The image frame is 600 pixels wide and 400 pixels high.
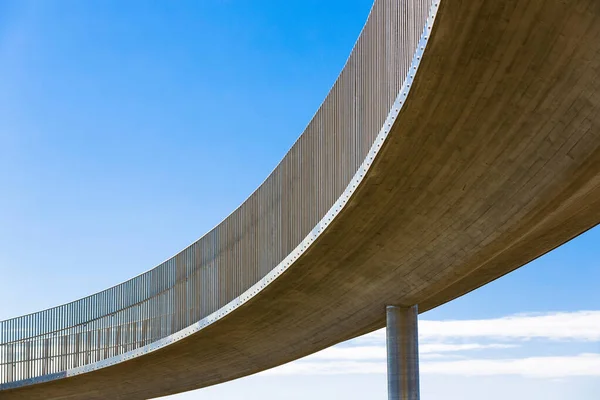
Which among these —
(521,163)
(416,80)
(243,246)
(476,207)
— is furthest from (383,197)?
(243,246)

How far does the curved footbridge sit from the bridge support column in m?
0.03

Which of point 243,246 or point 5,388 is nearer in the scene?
point 243,246

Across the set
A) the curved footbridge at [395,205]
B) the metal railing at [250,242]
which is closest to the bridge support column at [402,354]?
the curved footbridge at [395,205]

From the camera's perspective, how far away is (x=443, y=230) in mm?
15305

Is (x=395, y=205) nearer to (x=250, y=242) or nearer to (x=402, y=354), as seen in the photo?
(x=250, y=242)

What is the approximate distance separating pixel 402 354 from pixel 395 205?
7.22 m

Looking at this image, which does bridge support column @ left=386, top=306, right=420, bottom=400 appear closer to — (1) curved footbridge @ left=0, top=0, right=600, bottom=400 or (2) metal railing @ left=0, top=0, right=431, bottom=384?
(1) curved footbridge @ left=0, top=0, right=600, bottom=400

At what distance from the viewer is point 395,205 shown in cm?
1434

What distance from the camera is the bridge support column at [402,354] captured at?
20531 millimetres

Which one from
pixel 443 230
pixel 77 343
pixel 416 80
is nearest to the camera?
pixel 416 80

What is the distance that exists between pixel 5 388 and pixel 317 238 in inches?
774

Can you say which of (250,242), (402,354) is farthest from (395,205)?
(402,354)

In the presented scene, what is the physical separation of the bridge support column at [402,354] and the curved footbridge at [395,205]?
3 cm

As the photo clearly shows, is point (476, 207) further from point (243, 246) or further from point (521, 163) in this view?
point (243, 246)
